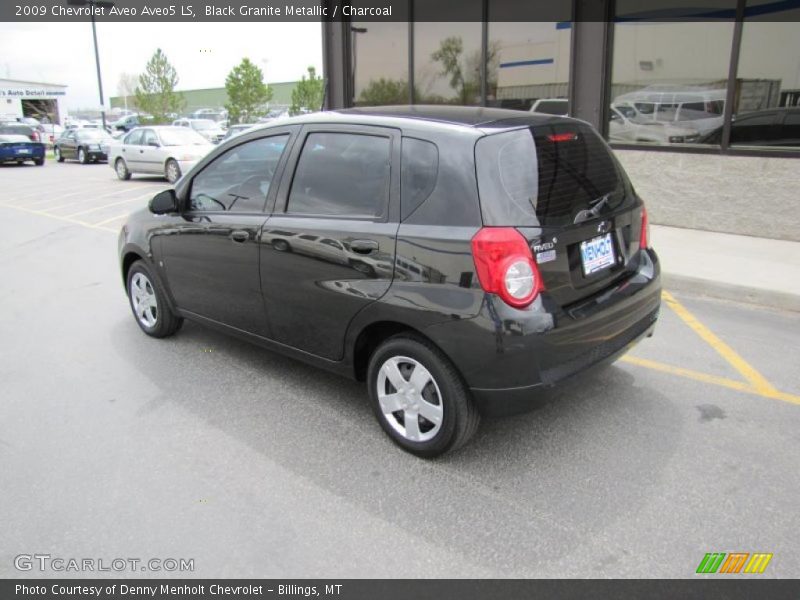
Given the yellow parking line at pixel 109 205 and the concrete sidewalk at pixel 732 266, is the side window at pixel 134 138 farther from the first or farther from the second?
the concrete sidewalk at pixel 732 266

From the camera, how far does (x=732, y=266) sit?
676 centimetres

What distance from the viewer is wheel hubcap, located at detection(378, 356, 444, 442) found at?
126 inches

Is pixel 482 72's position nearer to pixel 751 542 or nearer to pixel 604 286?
pixel 604 286

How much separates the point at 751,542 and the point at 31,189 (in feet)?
61.8

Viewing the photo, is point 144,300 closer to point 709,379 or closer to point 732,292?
point 709,379

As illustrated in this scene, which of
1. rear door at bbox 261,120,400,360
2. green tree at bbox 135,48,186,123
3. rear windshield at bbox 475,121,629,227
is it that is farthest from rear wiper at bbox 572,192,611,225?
green tree at bbox 135,48,186,123

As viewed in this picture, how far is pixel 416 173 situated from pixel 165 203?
2148mm

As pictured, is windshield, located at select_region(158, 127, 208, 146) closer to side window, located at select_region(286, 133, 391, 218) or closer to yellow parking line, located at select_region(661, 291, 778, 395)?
yellow parking line, located at select_region(661, 291, 778, 395)

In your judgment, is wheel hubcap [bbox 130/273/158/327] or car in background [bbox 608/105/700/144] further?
car in background [bbox 608/105/700/144]

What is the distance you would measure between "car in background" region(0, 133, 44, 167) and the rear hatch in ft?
89.0

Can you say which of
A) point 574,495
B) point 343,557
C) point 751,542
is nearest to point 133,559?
point 343,557

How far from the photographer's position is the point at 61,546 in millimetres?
2729

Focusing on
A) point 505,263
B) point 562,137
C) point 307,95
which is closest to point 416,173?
point 505,263
